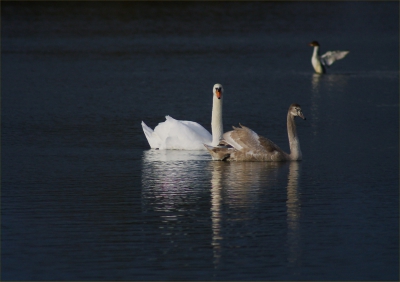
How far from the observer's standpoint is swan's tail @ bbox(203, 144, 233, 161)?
13.4 metres

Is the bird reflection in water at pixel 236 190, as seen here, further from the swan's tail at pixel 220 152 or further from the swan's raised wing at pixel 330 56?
the swan's raised wing at pixel 330 56

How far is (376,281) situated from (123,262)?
2111 mm

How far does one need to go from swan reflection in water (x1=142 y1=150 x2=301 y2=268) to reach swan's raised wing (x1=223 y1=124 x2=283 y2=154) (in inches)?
8.0

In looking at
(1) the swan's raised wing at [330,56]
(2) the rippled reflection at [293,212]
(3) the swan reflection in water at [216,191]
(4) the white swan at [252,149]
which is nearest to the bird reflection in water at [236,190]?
(3) the swan reflection in water at [216,191]

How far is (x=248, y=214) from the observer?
10.0 metres

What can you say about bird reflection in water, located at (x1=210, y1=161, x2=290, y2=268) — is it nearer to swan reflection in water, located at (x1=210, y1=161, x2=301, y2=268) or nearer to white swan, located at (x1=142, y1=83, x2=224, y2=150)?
swan reflection in water, located at (x1=210, y1=161, x2=301, y2=268)

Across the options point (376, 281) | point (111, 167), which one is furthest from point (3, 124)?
point (376, 281)

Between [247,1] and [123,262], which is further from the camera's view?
[247,1]

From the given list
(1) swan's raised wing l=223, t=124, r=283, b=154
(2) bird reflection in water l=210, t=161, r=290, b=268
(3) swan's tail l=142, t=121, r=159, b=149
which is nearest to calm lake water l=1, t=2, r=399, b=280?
(2) bird reflection in water l=210, t=161, r=290, b=268

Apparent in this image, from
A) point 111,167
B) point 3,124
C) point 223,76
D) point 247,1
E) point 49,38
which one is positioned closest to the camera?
point 111,167

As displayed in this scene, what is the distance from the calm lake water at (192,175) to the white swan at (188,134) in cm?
21

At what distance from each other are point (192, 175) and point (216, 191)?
1094mm

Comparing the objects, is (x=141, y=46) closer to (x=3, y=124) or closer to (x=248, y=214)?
(x=3, y=124)

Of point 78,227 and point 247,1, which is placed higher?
point 247,1
